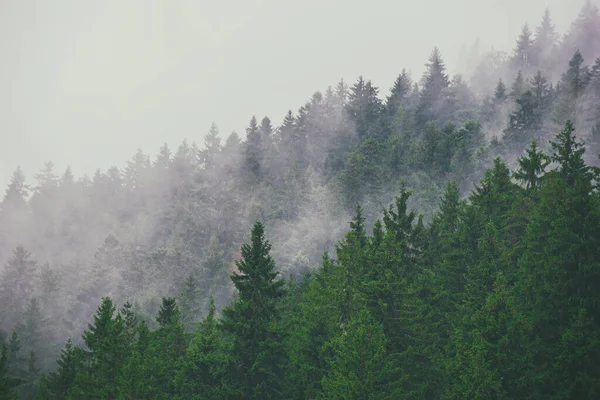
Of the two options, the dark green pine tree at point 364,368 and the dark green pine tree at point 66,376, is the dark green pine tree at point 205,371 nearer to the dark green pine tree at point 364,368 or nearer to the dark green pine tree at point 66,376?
the dark green pine tree at point 364,368

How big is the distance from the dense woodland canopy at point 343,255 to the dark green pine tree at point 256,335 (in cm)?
11

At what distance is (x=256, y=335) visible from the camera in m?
25.1

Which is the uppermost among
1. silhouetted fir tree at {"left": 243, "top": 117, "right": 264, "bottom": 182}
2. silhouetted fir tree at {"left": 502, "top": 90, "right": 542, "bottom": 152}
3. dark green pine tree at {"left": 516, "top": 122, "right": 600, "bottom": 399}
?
silhouetted fir tree at {"left": 243, "top": 117, "right": 264, "bottom": 182}

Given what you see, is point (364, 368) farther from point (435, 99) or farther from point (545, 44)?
point (545, 44)

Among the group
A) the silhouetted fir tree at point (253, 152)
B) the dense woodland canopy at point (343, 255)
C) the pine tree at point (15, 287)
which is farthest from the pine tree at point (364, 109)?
the pine tree at point (15, 287)

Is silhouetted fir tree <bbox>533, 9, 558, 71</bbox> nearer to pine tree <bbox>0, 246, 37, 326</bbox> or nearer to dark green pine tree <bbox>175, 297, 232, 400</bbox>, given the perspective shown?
dark green pine tree <bbox>175, 297, 232, 400</bbox>

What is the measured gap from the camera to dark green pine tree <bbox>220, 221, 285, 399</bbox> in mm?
24547

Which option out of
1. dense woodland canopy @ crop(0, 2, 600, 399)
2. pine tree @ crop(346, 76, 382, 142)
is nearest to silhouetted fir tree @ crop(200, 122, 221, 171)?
dense woodland canopy @ crop(0, 2, 600, 399)

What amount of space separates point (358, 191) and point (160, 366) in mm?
38733

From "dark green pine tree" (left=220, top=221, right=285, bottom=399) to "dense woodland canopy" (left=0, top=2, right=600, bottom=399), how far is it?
108mm

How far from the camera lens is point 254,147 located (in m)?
90.6

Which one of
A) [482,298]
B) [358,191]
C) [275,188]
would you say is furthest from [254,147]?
[482,298]

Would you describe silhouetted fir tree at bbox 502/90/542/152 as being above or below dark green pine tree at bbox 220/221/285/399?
above

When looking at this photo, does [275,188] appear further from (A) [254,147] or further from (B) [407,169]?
(B) [407,169]
